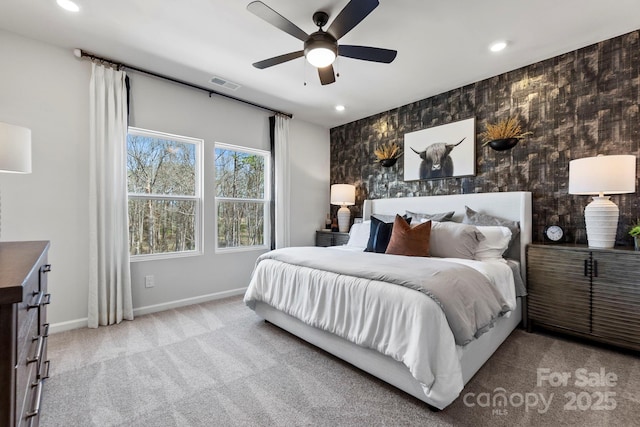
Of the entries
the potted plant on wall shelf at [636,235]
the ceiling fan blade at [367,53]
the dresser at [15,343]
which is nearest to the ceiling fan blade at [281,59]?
the ceiling fan blade at [367,53]

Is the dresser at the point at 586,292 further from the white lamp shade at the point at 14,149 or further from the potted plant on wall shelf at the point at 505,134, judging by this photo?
the white lamp shade at the point at 14,149

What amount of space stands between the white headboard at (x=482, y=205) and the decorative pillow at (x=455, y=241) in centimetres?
55

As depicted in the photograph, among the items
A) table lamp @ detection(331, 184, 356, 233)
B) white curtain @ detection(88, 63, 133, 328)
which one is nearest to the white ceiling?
white curtain @ detection(88, 63, 133, 328)

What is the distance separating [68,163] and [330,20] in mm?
2867

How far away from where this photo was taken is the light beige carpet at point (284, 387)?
1648 mm

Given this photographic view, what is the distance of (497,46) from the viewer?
276 cm

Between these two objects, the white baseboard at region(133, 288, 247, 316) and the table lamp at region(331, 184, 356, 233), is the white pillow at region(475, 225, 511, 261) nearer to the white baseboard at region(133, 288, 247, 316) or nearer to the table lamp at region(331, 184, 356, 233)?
the table lamp at region(331, 184, 356, 233)

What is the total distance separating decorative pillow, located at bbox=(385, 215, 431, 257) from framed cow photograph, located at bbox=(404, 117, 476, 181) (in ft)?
4.00

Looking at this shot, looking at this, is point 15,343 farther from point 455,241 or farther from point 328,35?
point 455,241

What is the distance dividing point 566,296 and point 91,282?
457cm

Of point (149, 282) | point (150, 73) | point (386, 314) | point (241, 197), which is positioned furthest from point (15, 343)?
point (241, 197)

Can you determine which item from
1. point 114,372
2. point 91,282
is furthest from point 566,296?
point 91,282

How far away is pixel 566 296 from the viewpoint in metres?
2.62

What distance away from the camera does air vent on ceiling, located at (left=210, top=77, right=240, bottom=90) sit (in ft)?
11.4
